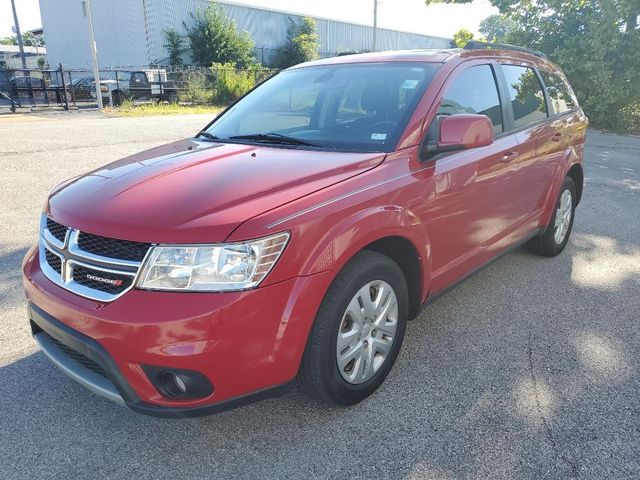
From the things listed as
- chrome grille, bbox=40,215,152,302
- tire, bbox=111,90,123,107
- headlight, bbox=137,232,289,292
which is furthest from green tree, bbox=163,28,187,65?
headlight, bbox=137,232,289,292

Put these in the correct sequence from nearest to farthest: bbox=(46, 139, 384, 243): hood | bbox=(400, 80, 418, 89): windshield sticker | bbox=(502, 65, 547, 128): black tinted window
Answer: bbox=(46, 139, 384, 243): hood, bbox=(400, 80, 418, 89): windshield sticker, bbox=(502, 65, 547, 128): black tinted window

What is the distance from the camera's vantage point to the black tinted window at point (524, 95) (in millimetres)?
3932

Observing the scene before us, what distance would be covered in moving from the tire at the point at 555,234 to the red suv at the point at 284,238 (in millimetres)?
1079

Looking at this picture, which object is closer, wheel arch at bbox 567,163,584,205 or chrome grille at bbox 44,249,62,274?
chrome grille at bbox 44,249,62,274

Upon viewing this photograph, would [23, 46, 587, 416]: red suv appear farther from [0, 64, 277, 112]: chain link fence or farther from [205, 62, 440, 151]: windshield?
[0, 64, 277, 112]: chain link fence

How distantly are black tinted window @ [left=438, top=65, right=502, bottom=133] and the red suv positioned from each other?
0.6 inches

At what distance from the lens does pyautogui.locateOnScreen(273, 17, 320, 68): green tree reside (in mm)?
39188

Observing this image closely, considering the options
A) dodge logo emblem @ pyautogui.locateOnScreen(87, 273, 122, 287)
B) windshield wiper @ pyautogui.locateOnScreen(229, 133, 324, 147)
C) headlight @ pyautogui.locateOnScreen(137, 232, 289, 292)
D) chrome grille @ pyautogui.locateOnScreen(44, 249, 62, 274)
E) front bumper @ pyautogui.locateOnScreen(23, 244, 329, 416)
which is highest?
windshield wiper @ pyautogui.locateOnScreen(229, 133, 324, 147)

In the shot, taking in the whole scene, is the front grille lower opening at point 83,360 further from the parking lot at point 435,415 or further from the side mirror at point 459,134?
the side mirror at point 459,134

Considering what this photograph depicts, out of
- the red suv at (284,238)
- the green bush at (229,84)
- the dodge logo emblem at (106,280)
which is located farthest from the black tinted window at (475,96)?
the green bush at (229,84)

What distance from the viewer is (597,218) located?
20.9 feet

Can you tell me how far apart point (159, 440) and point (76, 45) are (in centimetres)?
4028

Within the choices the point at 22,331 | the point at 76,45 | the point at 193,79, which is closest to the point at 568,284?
the point at 22,331

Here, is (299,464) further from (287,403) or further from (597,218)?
(597,218)
